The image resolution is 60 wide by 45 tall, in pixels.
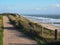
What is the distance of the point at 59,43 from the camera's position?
1664 centimetres

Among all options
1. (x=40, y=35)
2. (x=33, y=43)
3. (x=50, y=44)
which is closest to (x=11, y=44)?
(x=33, y=43)

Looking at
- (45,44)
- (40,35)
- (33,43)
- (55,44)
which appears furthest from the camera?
(40,35)

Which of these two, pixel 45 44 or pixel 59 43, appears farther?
pixel 45 44

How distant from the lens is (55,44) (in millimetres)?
16625

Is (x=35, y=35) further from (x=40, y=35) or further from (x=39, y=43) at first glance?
(x=39, y=43)

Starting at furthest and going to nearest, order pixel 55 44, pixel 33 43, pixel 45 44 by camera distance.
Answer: pixel 33 43
pixel 45 44
pixel 55 44

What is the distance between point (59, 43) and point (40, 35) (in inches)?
242

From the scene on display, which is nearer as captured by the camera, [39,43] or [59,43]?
[59,43]

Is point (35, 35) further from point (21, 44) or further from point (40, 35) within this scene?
point (21, 44)

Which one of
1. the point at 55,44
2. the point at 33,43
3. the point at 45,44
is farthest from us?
the point at 33,43

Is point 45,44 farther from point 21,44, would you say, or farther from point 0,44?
point 0,44

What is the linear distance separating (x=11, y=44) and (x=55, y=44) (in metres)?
3.39

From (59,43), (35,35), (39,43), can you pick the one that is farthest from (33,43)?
(35,35)

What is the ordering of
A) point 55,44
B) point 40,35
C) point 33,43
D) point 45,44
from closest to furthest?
point 55,44, point 45,44, point 33,43, point 40,35
